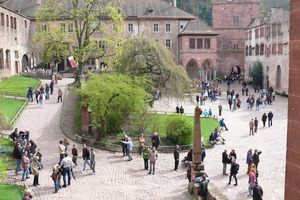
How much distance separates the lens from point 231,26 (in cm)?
7412

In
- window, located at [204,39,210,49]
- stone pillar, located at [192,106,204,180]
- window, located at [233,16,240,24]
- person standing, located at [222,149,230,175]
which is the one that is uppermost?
window, located at [233,16,240,24]

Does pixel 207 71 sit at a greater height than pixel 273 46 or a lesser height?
lesser

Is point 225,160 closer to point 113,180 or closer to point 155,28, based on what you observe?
point 113,180

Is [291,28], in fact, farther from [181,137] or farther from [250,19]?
[250,19]

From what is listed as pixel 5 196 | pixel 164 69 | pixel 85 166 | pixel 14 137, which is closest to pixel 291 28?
pixel 5 196

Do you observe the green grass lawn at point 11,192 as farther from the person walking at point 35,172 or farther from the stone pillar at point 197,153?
the stone pillar at point 197,153

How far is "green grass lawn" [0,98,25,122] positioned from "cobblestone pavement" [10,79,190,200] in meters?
3.78

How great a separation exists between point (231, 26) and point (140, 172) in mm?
57108

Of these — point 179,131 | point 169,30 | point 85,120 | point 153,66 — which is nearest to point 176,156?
point 179,131

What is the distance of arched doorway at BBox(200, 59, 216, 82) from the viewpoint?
64.1 m

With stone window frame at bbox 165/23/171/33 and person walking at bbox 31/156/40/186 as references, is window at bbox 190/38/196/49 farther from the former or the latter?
person walking at bbox 31/156/40/186

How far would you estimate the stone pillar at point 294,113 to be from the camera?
7.18 meters

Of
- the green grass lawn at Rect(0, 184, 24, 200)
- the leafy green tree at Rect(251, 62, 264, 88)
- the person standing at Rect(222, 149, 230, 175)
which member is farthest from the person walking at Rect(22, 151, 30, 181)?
the leafy green tree at Rect(251, 62, 264, 88)

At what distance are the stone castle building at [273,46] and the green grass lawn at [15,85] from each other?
27.6 m
